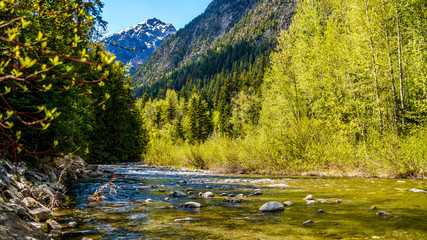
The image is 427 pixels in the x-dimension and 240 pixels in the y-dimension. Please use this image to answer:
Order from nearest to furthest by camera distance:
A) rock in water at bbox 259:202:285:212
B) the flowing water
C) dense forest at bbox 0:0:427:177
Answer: the flowing water < rock in water at bbox 259:202:285:212 < dense forest at bbox 0:0:427:177

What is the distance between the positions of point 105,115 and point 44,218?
37.1 metres

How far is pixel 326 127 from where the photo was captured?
17750 mm

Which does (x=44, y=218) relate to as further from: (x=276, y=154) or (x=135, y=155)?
(x=135, y=155)

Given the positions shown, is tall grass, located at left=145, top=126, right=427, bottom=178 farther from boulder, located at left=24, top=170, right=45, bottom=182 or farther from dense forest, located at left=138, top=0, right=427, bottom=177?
boulder, located at left=24, top=170, right=45, bottom=182

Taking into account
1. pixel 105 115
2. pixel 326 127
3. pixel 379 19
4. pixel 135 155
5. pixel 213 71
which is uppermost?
pixel 213 71

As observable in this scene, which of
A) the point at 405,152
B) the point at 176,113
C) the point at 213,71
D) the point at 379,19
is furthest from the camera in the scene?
the point at 213,71

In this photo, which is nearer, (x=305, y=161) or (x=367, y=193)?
(x=367, y=193)

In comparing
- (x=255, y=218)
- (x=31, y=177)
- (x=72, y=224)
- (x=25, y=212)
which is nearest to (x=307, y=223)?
(x=255, y=218)

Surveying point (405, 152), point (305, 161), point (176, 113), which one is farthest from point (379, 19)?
point (176, 113)

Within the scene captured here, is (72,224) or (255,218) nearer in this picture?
(72,224)

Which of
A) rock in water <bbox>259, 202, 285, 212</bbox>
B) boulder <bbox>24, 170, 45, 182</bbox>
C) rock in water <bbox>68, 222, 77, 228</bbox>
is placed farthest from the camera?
boulder <bbox>24, 170, 45, 182</bbox>

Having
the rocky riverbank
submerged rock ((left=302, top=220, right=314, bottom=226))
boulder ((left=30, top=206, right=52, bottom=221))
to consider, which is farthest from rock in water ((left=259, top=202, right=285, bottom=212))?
boulder ((left=30, top=206, right=52, bottom=221))

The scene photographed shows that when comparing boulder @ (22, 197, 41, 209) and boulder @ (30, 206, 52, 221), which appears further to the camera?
boulder @ (22, 197, 41, 209)

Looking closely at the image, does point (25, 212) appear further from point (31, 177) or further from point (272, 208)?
point (31, 177)
